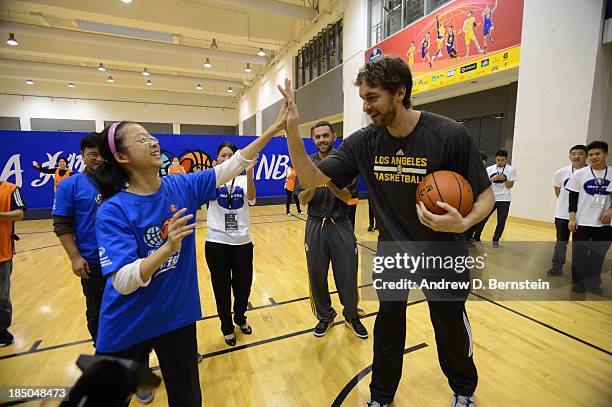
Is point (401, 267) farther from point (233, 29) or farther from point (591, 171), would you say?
point (233, 29)

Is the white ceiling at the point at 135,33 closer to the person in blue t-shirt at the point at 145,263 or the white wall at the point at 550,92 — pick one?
the white wall at the point at 550,92

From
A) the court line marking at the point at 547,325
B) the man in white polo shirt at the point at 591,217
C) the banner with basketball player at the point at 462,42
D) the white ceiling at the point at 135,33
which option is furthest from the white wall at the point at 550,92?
the white ceiling at the point at 135,33

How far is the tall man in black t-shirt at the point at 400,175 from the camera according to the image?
1752 millimetres

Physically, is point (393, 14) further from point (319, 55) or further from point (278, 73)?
point (278, 73)

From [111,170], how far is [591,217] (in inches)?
195

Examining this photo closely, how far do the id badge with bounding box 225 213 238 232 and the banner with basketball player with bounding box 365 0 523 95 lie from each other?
5.14m

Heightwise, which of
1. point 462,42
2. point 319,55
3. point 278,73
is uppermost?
point 278,73

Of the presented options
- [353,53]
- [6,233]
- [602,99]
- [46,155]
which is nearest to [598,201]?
[602,99]

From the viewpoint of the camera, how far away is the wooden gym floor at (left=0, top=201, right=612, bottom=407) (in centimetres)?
231

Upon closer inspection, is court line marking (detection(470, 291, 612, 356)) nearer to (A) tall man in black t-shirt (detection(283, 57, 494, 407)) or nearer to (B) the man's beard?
(A) tall man in black t-shirt (detection(283, 57, 494, 407))

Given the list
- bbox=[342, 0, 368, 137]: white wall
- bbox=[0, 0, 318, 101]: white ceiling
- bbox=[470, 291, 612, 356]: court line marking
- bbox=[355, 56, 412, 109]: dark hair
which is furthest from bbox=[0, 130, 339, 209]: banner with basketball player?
bbox=[355, 56, 412, 109]: dark hair

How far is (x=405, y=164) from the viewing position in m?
1.86

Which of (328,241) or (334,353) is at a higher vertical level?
(328,241)

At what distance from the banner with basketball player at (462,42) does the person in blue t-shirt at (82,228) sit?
5891mm
